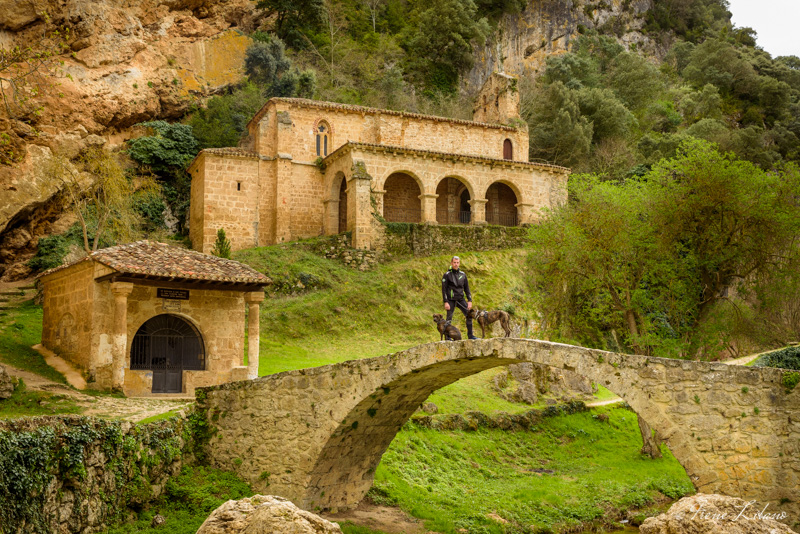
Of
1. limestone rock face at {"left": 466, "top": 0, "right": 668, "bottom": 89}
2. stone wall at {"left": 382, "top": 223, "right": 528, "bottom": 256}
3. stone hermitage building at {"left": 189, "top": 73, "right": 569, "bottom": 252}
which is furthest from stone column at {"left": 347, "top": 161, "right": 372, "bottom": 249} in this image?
limestone rock face at {"left": 466, "top": 0, "right": 668, "bottom": 89}

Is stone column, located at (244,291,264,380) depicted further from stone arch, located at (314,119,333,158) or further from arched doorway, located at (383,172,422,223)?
arched doorway, located at (383,172,422,223)

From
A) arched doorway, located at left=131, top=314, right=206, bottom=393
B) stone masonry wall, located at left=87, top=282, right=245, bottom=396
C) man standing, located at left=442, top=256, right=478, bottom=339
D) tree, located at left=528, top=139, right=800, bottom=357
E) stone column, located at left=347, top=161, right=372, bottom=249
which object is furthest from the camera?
stone column, located at left=347, top=161, right=372, bottom=249

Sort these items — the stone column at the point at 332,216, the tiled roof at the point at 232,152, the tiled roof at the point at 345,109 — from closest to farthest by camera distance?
the tiled roof at the point at 232,152
the stone column at the point at 332,216
the tiled roof at the point at 345,109

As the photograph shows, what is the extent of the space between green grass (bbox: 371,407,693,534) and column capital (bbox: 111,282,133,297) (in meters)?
7.61

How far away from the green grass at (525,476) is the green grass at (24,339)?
9229 millimetres

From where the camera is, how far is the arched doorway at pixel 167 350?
1889 centimetres

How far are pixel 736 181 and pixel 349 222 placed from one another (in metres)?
19.5

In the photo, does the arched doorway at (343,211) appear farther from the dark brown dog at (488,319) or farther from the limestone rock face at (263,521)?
the limestone rock face at (263,521)

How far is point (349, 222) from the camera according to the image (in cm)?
3584

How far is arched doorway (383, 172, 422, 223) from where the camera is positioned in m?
41.5

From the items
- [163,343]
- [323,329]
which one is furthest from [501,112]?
[163,343]

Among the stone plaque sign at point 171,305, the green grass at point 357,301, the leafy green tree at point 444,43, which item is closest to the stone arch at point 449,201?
the green grass at point 357,301

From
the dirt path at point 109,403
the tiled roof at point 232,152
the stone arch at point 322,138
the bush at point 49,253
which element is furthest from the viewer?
the stone arch at point 322,138

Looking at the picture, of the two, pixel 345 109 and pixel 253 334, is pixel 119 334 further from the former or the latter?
pixel 345 109
